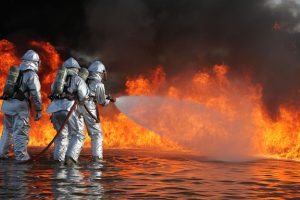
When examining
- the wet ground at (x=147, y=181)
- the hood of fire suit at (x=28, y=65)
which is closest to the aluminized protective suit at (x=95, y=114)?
the wet ground at (x=147, y=181)

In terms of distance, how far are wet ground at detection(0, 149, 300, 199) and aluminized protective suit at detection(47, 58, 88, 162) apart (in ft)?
1.40

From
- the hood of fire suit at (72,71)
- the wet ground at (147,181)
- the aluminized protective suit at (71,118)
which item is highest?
the hood of fire suit at (72,71)

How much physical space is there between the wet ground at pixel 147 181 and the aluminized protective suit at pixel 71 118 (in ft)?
1.40

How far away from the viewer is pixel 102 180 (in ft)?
35.6

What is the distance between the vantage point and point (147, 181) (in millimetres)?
10875

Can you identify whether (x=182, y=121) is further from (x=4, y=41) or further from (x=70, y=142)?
(x=70, y=142)

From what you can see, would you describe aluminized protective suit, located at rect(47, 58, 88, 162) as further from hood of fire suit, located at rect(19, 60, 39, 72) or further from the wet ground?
hood of fire suit, located at rect(19, 60, 39, 72)

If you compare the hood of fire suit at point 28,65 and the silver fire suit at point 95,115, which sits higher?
the hood of fire suit at point 28,65

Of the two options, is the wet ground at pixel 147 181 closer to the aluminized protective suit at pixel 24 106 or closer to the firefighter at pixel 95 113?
the aluminized protective suit at pixel 24 106

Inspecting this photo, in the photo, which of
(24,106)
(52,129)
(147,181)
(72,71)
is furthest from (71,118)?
(52,129)

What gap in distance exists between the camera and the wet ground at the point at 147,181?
9.07 metres

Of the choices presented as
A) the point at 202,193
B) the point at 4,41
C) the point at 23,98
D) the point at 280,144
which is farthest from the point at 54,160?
the point at 4,41

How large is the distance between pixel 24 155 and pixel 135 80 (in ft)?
40.0

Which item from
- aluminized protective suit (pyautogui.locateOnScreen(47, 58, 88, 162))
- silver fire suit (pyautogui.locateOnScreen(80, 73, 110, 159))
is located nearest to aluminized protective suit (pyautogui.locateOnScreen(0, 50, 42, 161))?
aluminized protective suit (pyautogui.locateOnScreen(47, 58, 88, 162))
